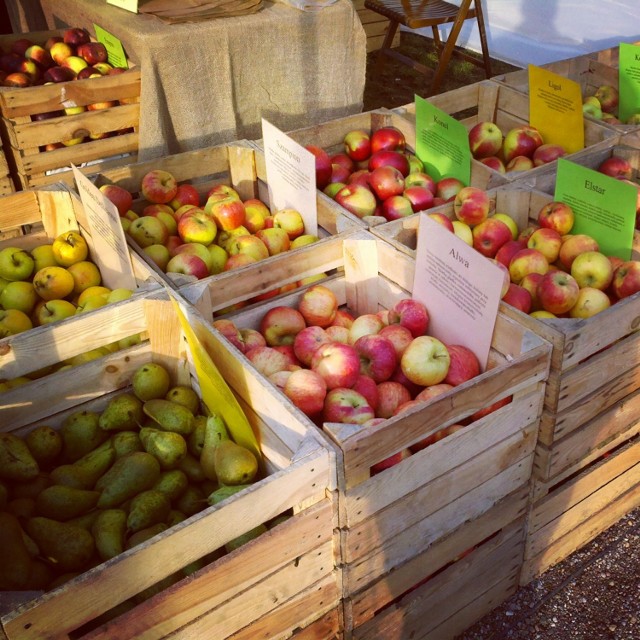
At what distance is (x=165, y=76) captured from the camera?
2850 mm

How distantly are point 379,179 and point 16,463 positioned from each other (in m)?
1.51

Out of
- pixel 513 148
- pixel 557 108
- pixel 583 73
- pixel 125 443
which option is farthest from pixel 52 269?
pixel 583 73

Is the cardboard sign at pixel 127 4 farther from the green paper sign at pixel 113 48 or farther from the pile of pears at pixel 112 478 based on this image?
the pile of pears at pixel 112 478

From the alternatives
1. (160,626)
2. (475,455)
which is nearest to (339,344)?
(475,455)

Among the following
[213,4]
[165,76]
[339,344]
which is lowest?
[339,344]

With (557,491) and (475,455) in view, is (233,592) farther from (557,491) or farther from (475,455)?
(557,491)

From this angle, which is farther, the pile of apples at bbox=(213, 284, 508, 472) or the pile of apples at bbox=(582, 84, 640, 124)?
the pile of apples at bbox=(582, 84, 640, 124)

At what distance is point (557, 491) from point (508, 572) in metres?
0.30

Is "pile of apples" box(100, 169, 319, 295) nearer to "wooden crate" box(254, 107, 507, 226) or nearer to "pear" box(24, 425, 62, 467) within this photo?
"wooden crate" box(254, 107, 507, 226)

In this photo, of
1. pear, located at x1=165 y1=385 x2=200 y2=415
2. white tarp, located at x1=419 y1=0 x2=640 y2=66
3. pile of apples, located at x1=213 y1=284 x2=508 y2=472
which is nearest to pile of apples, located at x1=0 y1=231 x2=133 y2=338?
pear, located at x1=165 y1=385 x2=200 y2=415

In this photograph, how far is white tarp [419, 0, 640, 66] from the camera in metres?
5.22

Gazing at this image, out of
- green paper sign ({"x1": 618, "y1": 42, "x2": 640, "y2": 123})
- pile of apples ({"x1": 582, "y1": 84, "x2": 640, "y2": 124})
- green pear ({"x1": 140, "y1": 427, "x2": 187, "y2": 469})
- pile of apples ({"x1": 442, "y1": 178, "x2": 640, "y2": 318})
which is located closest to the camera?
green pear ({"x1": 140, "y1": 427, "x2": 187, "y2": 469})

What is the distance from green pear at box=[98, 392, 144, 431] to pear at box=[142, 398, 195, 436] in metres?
0.04

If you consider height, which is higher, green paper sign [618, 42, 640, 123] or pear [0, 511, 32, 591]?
green paper sign [618, 42, 640, 123]
